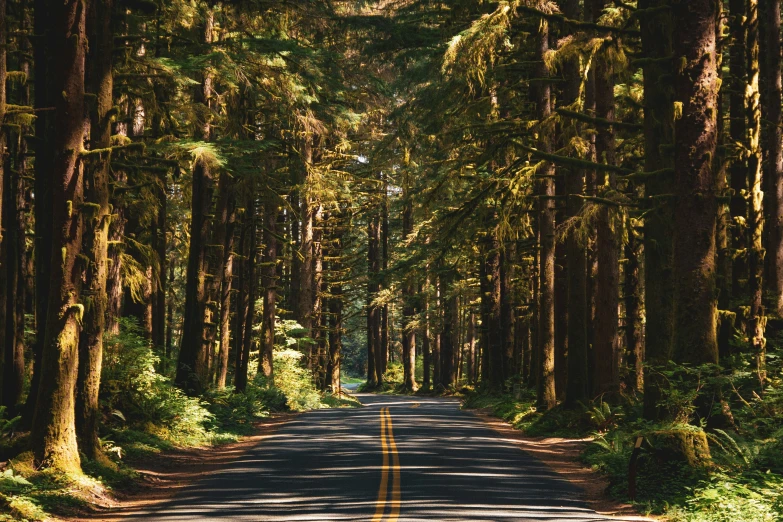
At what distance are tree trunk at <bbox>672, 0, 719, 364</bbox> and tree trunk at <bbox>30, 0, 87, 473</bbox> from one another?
9.27m

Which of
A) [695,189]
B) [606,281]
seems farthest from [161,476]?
[606,281]

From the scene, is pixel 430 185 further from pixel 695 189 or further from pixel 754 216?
pixel 695 189

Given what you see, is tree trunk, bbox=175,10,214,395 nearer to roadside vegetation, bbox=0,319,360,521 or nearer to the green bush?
roadside vegetation, bbox=0,319,360,521

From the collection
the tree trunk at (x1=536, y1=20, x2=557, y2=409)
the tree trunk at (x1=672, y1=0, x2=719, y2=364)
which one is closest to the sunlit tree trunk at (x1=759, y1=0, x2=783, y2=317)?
the tree trunk at (x1=536, y1=20, x2=557, y2=409)

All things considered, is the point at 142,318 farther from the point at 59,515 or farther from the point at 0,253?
the point at 59,515

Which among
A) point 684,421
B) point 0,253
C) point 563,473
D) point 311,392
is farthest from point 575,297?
point 311,392

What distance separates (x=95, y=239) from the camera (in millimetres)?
14180

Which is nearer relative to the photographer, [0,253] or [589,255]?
[0,253]

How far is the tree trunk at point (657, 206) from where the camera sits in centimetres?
1366

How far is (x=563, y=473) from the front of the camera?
15.3 meters

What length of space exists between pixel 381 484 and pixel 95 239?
6320mm

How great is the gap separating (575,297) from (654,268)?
24.2ft

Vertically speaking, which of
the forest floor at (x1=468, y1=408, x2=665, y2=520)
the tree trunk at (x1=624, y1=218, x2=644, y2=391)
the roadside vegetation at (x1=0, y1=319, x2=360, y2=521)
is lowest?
the forest floor at (x1=468, y1=408, x2=665, y2=520)

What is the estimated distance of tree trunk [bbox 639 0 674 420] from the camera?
44.8 feet
